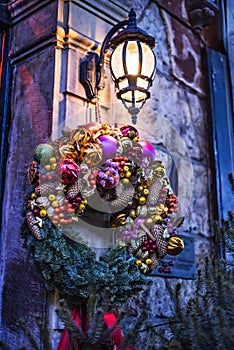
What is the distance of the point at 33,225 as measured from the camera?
2.00 meters

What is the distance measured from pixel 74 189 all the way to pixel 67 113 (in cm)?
48

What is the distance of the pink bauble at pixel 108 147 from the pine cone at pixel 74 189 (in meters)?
0.17

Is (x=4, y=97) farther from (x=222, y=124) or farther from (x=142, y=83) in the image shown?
(x=222, y=124)

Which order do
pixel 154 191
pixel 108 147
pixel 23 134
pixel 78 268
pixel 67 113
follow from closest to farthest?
pixel 78 268 → pixel 108 147 → pixel 154 191 → pixel 67 113 → pixel 23 134

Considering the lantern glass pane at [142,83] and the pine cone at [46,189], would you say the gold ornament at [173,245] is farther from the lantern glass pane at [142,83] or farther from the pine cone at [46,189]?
the lantern glass pane at [142,83]

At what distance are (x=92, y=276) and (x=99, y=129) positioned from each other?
Answer: 2.13 feet

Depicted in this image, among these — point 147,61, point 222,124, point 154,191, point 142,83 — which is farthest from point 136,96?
point 222,124

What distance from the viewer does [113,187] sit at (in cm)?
206

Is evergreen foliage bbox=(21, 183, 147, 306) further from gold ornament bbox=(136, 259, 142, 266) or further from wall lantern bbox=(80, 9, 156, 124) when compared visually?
wall lantern bbox=(80, 9, 156, 124)

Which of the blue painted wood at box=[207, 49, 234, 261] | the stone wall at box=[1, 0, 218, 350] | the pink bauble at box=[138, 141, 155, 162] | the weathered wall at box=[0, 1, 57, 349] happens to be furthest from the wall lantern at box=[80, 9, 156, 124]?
the blue painted wood at box=[207, 49, 234, 261]

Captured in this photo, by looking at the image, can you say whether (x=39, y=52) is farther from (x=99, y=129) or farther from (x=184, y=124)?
(x=184, y=124)

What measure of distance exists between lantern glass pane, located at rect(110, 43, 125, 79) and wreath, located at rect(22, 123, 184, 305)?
0.26 m

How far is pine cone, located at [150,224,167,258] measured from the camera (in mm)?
2156

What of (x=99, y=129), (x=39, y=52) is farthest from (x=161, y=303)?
(x=39, y=52)
